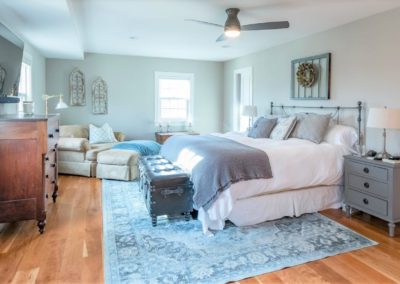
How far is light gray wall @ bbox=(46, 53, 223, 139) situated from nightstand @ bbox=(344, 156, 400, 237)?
180 inches

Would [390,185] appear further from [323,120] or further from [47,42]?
[47,42]

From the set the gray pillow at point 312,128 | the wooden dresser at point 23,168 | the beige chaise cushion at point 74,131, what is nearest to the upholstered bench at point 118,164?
the beige chaise cushion at point 74,131

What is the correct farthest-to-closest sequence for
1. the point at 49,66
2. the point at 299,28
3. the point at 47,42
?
the point at 49,66 < the point at 47,42 < the point at 299,28

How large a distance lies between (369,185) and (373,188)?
2.1 inches

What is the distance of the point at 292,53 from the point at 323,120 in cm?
159

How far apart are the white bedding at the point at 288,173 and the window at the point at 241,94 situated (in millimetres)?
2925

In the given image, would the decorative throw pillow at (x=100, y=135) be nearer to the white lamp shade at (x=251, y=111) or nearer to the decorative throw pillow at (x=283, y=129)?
the white lamp shade at (x=251, y=111)

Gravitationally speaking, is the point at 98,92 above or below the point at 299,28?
below

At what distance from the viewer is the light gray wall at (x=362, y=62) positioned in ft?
11.6

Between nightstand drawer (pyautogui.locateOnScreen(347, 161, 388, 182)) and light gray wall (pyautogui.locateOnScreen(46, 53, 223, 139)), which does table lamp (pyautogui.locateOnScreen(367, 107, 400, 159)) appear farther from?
light gray wall (pyautogui.locateOnScreen(46, 53, 223, 139))

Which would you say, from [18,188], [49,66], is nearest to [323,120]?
[18,188]

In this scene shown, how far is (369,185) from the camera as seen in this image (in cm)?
322

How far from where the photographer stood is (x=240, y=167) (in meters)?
3.08

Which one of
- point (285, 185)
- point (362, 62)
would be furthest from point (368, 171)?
point (362, 62)
